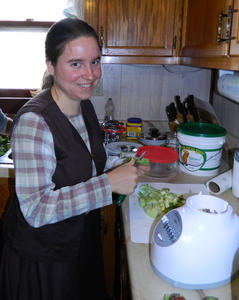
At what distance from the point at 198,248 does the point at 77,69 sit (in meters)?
0.65

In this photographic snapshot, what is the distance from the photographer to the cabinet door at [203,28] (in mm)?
1193

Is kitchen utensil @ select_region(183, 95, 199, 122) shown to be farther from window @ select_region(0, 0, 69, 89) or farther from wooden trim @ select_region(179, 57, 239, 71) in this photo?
window @ select_region(0, 0, 69, 89)

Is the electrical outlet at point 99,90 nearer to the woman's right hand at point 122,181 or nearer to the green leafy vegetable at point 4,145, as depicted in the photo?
the green leafy vegetable at point 4,145

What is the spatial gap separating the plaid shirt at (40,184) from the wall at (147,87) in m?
1.38

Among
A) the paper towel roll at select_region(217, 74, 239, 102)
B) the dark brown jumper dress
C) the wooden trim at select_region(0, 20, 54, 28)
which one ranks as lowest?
the dark brown jumper dress

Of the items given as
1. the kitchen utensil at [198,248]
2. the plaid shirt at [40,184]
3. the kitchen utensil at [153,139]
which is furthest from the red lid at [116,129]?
the kitchen utensil at [198,248]

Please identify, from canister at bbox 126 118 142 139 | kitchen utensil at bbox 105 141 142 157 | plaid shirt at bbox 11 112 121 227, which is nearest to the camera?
plaid shirt at bbox 11 112 121 227

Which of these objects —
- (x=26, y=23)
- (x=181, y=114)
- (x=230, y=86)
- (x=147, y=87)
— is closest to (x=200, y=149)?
(x=230, y=86)

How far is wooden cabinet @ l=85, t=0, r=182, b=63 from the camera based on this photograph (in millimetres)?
1783

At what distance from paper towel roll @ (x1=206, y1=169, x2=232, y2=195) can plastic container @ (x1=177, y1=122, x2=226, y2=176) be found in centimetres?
14

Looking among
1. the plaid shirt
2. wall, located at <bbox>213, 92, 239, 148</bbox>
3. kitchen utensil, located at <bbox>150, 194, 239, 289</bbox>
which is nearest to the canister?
wall, located at <bbox>213, 92, 239, 148</bbox>

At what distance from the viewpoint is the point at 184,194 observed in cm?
133

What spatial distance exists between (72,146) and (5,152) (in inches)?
41.2

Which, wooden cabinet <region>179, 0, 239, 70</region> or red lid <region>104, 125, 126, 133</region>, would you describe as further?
Answer: red lid <region>104, 125, 126, 133</region>
